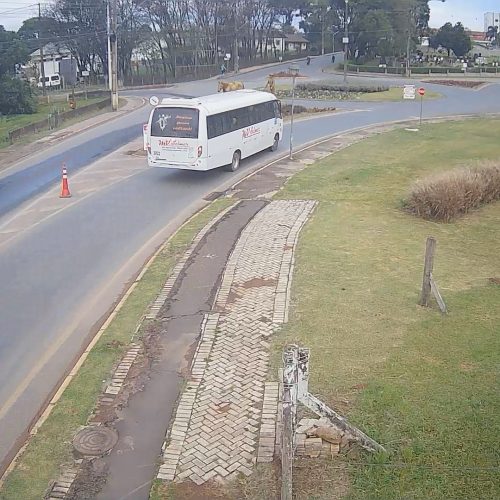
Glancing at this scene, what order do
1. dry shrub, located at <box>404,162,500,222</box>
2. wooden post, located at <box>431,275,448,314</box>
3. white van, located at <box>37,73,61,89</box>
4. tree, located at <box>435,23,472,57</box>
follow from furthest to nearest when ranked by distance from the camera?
tree, located at <box>435,23,472,57</box> < white van, located at <box>37,73,61,89</box> < dry shrub, located at <box>404,162,500,222</box> < wooden post, located at <box>431,275,448,314</box>

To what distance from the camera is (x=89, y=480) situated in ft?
22.3

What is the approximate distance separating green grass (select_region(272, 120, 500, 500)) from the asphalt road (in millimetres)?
3133

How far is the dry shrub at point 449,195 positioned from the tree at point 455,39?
223 ft

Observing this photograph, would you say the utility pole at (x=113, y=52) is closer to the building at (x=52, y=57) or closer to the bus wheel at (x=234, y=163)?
the bus wheel at (x=234, y=163)

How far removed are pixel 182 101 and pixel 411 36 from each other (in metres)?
59.3

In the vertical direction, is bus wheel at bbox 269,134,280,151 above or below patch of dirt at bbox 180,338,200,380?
above

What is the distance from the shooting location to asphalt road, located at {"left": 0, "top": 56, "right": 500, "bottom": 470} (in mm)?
9375

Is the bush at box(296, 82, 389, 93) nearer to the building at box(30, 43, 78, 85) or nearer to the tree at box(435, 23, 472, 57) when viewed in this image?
the building at box(30, 43, 78, 85)

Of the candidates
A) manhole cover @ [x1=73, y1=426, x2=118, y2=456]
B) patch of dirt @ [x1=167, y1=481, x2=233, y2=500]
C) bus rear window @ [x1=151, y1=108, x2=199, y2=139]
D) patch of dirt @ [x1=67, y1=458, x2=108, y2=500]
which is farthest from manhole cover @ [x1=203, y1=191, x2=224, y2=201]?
patch of dirt @ [x1=167, y1=481, x2=233, y2=500]

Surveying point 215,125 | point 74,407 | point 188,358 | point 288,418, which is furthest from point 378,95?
point 288,418

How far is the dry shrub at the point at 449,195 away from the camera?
1709cm

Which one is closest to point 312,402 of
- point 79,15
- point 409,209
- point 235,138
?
point 409,209

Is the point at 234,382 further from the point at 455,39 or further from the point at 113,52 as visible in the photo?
the point at 455,39

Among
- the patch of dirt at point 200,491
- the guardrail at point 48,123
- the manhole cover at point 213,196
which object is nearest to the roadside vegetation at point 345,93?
the guardrail at point 48,123
